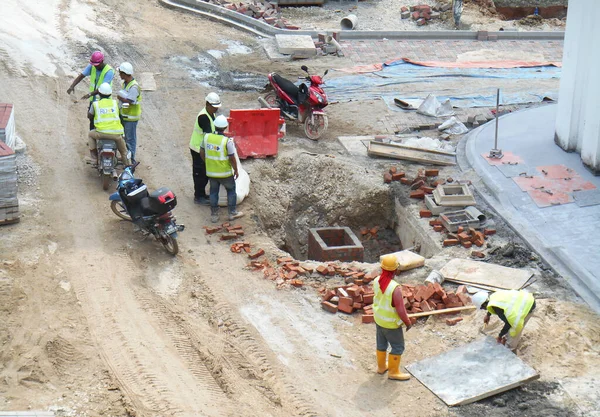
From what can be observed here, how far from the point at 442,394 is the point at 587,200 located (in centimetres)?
563

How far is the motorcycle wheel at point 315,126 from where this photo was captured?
624 inches

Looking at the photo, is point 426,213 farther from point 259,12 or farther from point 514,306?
point 259,12

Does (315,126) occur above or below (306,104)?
below

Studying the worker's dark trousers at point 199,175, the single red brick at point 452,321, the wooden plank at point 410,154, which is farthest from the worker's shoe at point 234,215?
the single red brick at point 452,321

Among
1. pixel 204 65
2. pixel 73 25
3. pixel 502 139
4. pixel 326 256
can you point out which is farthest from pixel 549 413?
pixel 73 25

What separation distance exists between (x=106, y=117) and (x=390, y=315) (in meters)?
6.17

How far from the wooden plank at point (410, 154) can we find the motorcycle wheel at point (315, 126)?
1.00 meters

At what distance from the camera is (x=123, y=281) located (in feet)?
36.8

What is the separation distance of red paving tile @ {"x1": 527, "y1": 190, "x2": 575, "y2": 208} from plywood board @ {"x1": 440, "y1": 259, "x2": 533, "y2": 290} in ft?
7.31

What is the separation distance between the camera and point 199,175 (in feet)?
43.9

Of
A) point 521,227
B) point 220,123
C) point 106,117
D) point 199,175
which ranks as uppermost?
point 220,123

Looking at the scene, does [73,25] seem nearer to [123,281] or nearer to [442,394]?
[123,281]

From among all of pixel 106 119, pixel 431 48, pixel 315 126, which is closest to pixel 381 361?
pixel 106 119

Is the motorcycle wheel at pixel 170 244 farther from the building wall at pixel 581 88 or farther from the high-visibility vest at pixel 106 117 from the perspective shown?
the building wall at pixel 581 88
